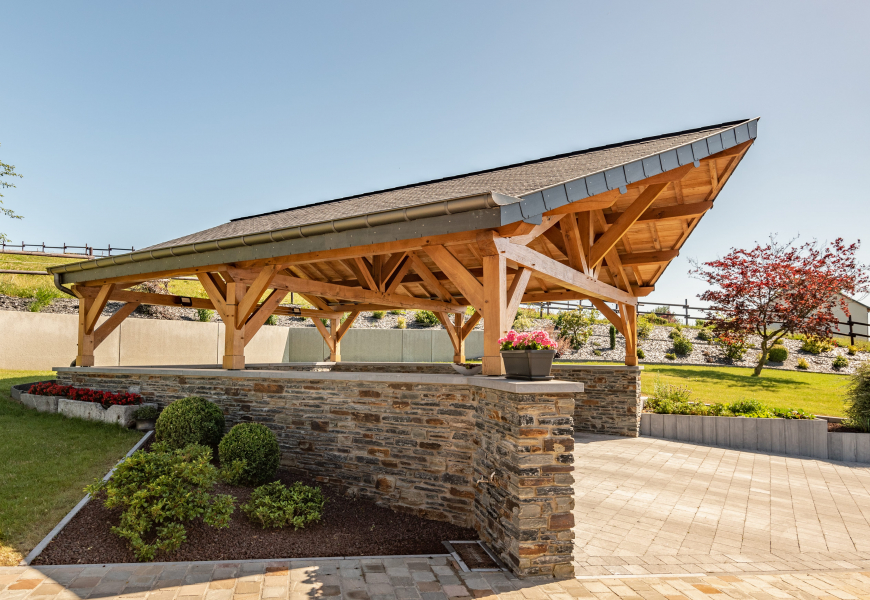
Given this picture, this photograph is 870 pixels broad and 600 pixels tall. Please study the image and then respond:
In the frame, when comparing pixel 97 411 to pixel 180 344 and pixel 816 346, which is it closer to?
pixel 180 344

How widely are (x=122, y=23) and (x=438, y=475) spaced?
426 inches

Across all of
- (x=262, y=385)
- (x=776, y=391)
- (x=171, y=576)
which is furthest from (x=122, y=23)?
(x=776, y=391)

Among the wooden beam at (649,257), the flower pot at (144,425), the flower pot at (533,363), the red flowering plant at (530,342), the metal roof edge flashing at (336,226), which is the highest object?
the wooden beam at (649,257)

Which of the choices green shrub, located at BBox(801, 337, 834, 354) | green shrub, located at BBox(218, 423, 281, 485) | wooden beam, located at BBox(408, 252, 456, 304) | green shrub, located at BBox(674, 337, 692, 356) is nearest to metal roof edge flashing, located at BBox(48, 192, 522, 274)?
wooden beam, located at BBox(408, 252, 456, 304)

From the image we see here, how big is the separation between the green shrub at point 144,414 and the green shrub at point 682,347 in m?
18.6

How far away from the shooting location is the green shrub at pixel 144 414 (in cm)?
741

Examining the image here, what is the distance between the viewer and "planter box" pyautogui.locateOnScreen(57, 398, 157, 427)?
742cm

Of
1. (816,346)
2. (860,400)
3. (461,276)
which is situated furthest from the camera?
(816,346)

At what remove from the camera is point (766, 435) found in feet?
29.8

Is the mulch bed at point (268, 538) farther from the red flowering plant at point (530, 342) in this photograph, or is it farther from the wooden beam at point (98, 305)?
the wooden beam at point (98, 305)

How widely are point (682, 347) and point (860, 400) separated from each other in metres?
10.6

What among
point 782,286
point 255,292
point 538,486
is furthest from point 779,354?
point 255,292

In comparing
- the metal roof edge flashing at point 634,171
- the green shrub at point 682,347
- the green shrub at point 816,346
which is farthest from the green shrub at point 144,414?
the green shrub at point 816,346

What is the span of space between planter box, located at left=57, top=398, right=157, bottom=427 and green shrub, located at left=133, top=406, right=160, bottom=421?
0.25 feet
